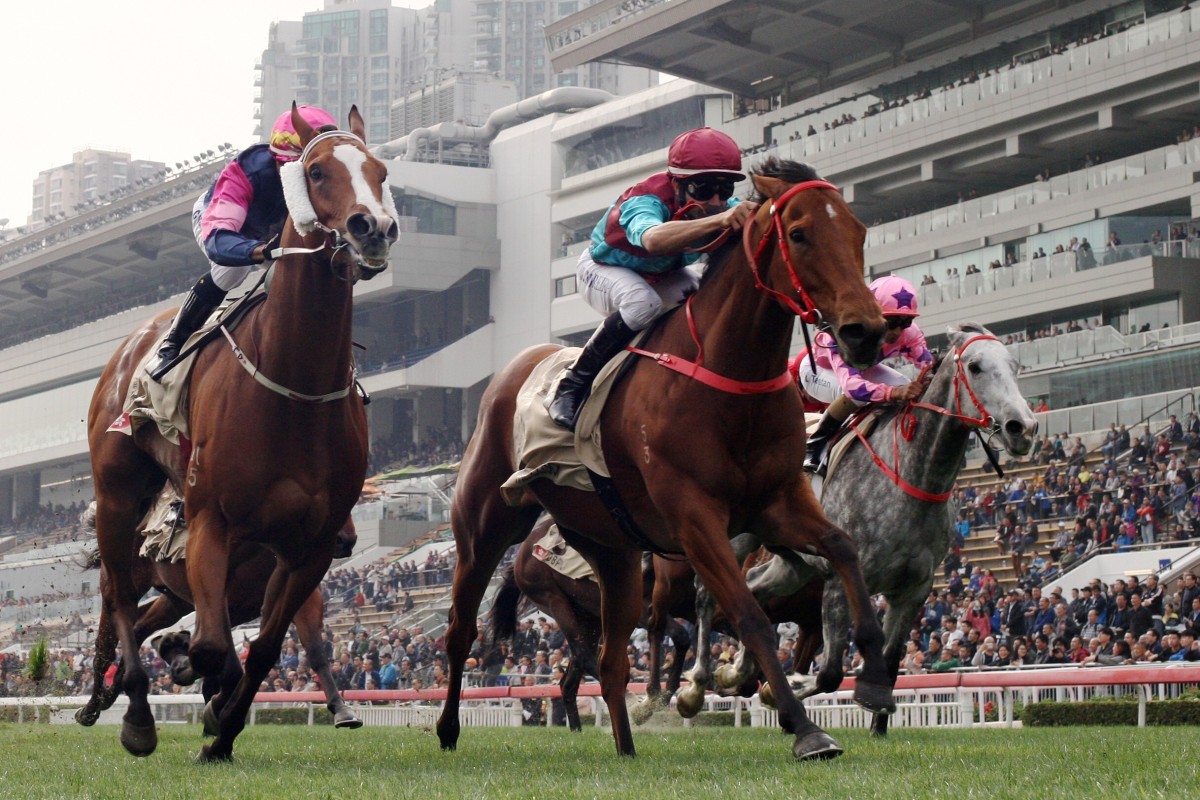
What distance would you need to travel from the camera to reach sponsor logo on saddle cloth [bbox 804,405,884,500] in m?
8.68

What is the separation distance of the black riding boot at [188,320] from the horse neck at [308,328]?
0.80 meters

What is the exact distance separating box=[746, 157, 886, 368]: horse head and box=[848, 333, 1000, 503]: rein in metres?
2.21

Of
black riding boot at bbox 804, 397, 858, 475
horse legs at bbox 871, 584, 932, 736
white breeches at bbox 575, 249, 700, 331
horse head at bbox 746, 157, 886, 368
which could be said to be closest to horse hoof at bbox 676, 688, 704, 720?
horse legs at bbox 871, 584, 932, 736

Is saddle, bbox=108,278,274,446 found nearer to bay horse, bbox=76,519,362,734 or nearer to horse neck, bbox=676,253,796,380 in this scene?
bay horse, bbox=76,519,362,734

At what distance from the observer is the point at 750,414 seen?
614 centimetres

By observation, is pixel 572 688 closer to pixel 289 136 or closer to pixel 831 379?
pixel 831 379

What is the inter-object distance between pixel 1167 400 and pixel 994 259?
335 inches

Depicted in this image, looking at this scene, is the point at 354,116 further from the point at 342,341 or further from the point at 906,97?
the point at 906,97

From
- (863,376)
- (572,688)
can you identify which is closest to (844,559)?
(863,376)

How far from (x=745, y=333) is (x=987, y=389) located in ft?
7.18

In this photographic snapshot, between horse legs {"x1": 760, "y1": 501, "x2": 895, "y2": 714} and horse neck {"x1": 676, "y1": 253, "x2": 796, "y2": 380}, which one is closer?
horse legs {"x1": 760, "y1": 501, "x2": 895, "y2": 714}

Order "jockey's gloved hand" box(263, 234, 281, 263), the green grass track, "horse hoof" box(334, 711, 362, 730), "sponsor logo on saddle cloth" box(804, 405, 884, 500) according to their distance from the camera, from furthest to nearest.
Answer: "horse hoof" box(334, 711, 362, 730), "sponsor logo on saddle cloth" box(804, 405, 884, 500), "jockey's gloved hand" box(263, 234, 281, 263), the green grass track

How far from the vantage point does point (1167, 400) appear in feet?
78.3

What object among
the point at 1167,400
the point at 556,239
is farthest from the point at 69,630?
the point at 1167,400
